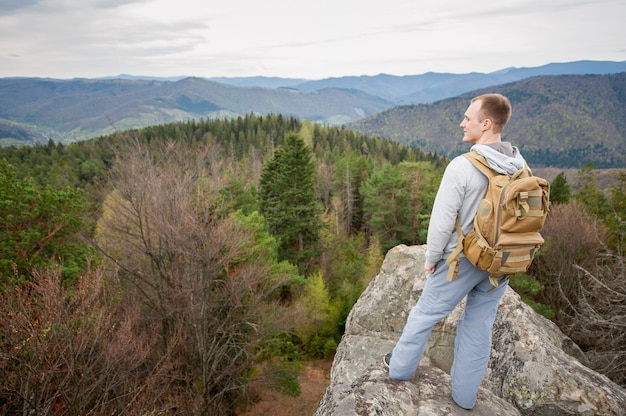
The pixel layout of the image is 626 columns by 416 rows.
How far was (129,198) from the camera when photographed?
12633 mm

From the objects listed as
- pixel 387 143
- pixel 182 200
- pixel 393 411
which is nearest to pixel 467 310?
pixel 393 411

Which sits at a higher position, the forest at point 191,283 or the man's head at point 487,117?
the man's head at point 487,117

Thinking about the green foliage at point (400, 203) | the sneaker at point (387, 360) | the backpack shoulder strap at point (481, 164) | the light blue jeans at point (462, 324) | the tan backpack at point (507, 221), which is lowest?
the green foliage at point (400, 203)

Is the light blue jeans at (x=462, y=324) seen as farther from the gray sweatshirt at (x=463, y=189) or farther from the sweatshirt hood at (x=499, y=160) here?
the sweatshirt hood at (x=499, y=160)

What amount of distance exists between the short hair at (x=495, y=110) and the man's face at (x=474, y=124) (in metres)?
0.04

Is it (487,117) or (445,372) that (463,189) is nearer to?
(487,117)

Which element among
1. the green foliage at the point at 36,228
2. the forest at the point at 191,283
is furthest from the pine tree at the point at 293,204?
the green foliage at the point at 36,228

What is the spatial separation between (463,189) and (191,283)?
10.3 m

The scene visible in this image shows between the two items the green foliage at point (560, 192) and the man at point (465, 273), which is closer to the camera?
the man at point (465, 273)

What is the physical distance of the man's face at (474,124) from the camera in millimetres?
3160

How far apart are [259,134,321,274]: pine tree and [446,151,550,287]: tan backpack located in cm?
1907

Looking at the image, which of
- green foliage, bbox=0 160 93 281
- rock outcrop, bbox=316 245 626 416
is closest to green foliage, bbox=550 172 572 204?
rock outcrop, bbox=316 245 626 416

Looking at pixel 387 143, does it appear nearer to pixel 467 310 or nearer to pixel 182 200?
pixel 182 200

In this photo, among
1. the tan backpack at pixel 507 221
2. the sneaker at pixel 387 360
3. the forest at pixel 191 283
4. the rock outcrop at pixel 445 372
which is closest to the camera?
the tan backpack at pixel 507 221
